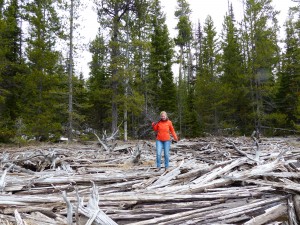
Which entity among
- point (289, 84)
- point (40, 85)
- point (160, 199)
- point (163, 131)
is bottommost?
point (160, 199)

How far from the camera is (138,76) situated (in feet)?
82.3

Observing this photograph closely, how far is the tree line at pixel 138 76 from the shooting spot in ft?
60.5

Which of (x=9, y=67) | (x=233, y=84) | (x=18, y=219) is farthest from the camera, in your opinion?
(x=233, y=84)

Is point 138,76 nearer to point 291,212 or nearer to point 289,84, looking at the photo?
point 289,84

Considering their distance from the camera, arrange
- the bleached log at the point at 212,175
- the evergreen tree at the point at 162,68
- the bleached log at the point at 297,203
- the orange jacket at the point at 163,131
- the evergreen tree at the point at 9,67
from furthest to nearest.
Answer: the evergreen tree at the point at 162,68, the evergreen tree at the point at 9,67, the orange jacket at the point at 163,131, the bleached log at the point at 212,175, the bleached log at the point at 297,203

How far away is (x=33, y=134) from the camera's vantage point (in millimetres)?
17328

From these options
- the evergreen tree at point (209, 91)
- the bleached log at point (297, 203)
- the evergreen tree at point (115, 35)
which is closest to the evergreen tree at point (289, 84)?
the evergreen tree at point (209, 91)

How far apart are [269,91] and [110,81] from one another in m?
13.6

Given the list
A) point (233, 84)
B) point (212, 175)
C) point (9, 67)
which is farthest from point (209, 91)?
point (212, 175)

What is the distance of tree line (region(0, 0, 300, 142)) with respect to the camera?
60.5ft

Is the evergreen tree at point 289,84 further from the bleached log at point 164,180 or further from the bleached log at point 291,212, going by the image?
the bleached log at point 291,212

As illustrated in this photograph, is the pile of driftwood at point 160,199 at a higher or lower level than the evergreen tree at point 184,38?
lower

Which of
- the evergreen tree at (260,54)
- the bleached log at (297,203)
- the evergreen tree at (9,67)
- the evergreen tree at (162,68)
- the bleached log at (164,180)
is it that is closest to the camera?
the bleached log at (297,203)

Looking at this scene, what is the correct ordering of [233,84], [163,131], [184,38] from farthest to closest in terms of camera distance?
[184,38], [233,84], [163,131]
